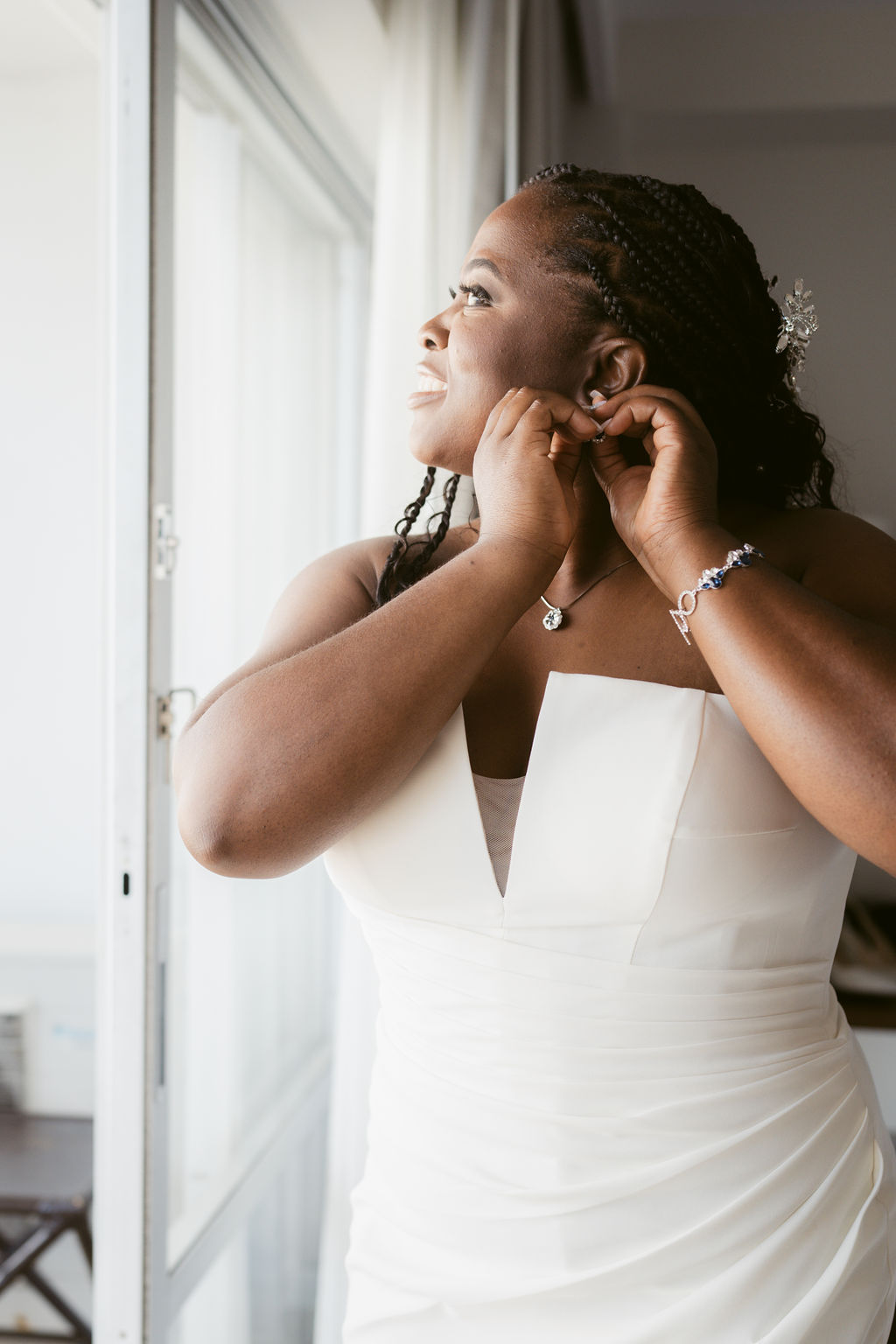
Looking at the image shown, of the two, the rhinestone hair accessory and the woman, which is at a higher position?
the rhinestone hair accessory

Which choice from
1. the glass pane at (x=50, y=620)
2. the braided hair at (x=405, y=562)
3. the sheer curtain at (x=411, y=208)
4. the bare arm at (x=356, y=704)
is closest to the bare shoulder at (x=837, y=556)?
the bare arm at (x=356, y=704)

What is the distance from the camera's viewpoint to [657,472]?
0.91 meters

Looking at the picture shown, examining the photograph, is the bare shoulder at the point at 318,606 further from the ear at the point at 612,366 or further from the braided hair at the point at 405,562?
the ear at the point at 612,366

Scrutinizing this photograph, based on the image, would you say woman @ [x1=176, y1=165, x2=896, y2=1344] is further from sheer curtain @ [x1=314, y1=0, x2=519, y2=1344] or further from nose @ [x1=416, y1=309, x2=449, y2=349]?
sheer curtain @ [x1=314, y1=0, x2=519, y2=1344]

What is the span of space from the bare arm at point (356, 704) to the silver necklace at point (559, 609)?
0.13 metres

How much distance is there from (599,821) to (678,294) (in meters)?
0.53

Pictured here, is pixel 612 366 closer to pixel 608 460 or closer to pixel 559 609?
pixel 608 460

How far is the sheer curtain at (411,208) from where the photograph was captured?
184cm

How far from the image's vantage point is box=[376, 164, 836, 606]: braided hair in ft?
3.26

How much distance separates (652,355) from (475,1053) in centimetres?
71

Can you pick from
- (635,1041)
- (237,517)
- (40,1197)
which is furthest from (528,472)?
(40,1197)

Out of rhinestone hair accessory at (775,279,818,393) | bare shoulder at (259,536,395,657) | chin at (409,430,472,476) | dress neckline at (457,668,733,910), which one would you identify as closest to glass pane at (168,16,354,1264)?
bare shoulder at (259,536,395,657)

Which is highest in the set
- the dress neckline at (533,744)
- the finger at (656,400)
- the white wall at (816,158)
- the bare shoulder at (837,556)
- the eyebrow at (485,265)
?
the white wall at (816,158)

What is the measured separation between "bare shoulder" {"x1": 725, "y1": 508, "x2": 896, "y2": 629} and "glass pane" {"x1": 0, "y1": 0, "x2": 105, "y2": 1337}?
1106mm
